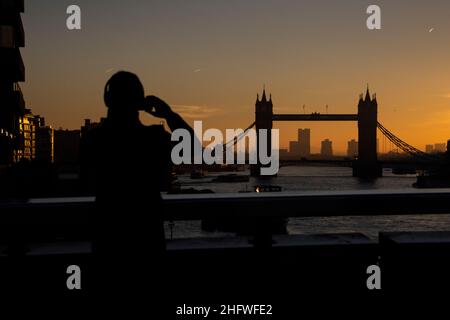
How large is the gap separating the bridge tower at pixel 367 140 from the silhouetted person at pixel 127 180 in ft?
294

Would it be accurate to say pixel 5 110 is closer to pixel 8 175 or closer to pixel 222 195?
pixel 8 175

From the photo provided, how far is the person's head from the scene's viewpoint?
207 centimetres

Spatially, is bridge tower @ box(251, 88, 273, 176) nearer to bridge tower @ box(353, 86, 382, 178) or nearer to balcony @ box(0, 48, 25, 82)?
bridge tower @ box(353, 86, 382, 178)

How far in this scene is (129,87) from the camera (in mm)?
2074

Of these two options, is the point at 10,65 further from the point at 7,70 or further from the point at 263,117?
the point at 263,117

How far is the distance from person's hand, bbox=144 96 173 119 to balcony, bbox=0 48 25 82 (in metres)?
20.4

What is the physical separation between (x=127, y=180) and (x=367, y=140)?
378 feet

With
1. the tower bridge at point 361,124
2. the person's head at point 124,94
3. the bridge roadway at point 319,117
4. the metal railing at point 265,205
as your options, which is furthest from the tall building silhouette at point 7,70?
the bridge roadway at point 319,117

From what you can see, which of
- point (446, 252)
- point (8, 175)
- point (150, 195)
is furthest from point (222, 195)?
point (8, 175)

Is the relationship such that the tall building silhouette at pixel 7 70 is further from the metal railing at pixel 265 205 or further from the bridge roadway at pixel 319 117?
the bridge roadway at pixel 319 117

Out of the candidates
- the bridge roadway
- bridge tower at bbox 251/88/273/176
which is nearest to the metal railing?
bridge tower at bbox 251/88/273/176

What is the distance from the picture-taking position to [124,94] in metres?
2.07

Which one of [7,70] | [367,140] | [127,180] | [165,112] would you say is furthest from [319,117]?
[127,180]

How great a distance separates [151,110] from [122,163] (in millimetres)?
253
